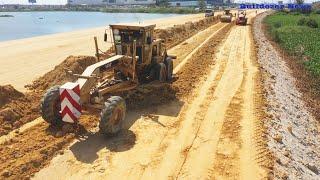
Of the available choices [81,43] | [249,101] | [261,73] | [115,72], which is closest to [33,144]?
[115,72]

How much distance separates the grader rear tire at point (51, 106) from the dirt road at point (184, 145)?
1.08m

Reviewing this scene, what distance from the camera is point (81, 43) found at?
120 feet

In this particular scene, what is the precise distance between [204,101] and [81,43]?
2351cm

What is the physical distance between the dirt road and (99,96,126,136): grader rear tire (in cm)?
33

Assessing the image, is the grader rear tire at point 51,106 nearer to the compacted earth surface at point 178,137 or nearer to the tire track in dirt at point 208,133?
the compacted earth surface at point 178,137

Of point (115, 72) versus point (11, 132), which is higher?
point (115, 72)

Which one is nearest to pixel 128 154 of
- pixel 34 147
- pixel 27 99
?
pixel 34 147

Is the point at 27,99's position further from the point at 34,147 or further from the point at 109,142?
the point at 109,142

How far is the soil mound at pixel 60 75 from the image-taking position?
1712 cm

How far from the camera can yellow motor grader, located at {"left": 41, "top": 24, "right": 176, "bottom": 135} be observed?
35.1 ft

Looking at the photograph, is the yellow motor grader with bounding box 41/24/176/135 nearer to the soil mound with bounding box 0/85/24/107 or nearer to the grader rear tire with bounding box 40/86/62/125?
the grader rear tire with bounding box 40/86/62/125

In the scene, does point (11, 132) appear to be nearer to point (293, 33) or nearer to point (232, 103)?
point (232, 103)

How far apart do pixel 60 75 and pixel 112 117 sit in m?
7.42

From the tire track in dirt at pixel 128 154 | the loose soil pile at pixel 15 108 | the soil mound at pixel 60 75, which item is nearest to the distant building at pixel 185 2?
the soil mound at pixel 60 75
